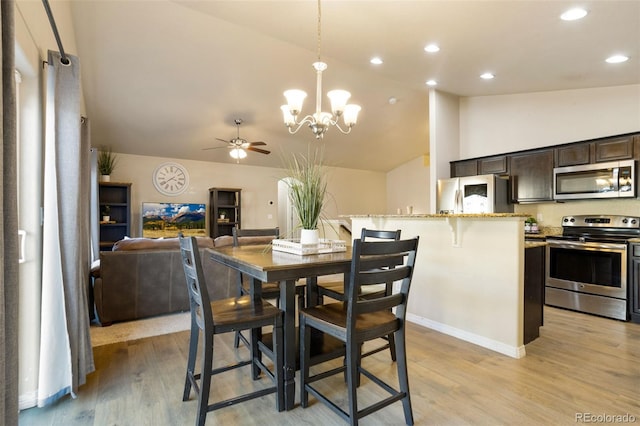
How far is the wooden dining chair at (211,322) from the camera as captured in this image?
172 cm

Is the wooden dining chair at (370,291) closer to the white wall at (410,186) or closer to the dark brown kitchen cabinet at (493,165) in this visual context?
the dark brown kitchen cabinet at (493,165)

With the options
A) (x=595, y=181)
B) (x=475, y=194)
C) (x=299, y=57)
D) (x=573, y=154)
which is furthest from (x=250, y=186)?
(x=595, y=181)

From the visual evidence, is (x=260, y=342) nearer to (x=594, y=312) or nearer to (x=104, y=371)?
(x=104, y=371)

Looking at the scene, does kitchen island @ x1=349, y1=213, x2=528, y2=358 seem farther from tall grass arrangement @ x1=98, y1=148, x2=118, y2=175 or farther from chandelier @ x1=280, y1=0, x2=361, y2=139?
tall grass arrangement @ x1=98, y1=148, x2=118, y2=175

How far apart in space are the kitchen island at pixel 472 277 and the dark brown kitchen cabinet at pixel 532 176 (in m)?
2.22

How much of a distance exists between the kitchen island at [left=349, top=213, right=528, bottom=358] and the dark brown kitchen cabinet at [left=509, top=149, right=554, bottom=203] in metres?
2.22

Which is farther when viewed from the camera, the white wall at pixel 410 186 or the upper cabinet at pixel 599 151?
the white wall at pixel 410 186

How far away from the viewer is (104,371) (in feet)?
8.03

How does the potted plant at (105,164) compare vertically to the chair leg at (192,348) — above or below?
above

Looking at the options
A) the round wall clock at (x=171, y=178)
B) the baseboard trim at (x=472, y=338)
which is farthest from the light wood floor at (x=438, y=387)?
the round wall clock at (x=171, y=178)

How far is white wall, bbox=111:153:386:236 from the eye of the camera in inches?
268

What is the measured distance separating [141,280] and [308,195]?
2481 mm

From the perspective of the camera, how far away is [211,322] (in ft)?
5.72

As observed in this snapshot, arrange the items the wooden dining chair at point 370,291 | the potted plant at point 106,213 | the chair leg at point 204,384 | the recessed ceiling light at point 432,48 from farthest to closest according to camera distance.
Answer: the potted plant at point 106,213
the recessed ceiling light at point 432,48
the wooden dining chair at point 370,291
the chair leg at point 204,384
